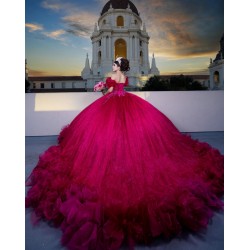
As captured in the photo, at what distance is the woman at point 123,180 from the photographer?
1269 mm

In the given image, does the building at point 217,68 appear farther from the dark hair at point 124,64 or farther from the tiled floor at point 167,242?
the tiled floor at point 167,242

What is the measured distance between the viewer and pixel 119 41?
13.9ft

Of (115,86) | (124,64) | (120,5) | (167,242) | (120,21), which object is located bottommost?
(167,242)

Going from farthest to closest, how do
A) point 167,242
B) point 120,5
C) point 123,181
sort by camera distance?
point 120,5 < point 123,181 < point 167,242

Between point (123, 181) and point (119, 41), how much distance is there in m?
3.23

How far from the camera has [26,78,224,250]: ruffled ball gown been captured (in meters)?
1.27

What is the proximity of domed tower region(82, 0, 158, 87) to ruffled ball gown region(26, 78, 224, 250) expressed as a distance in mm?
1835

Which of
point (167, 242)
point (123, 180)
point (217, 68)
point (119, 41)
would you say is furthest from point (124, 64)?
point (217, 68)

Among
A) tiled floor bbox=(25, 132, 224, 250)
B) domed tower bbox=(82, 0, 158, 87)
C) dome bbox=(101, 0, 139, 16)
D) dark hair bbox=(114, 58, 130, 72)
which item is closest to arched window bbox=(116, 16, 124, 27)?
domed tower bbox=(82, 0, 158, 87)

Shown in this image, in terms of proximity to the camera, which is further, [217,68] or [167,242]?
[217,68]

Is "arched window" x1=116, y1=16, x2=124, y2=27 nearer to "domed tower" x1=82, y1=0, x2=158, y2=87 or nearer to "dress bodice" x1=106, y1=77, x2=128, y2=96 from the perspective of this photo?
"domed tower" x1=82, y1=0, x2=158, y2=87

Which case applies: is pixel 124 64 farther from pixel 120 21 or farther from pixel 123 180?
pixel 120 21

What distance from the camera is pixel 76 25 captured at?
394 cm
